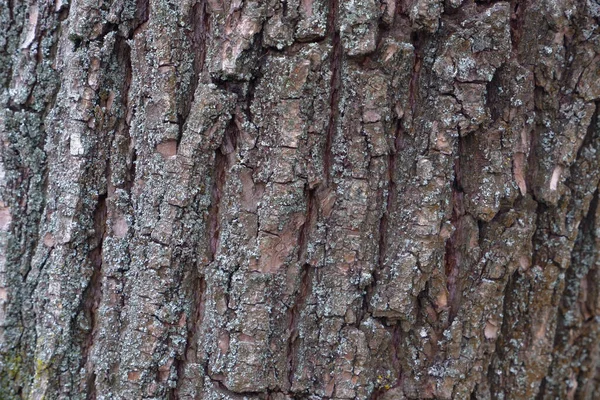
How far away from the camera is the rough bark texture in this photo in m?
1.41

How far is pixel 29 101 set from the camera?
1.78 metres

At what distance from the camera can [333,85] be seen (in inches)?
56.1

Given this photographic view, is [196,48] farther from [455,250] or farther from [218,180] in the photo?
[455,250]

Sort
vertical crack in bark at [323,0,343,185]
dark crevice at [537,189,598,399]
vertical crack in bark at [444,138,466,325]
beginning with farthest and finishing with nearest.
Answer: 1. dark crevice at [537,189,598,399]
2. vertical crack in bark at [444,138,466,325]
3. vertical crack in bark at [323,0,343,185]

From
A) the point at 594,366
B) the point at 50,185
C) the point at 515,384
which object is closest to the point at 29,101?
the point at 50,185

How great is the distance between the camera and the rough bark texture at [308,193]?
1.41m

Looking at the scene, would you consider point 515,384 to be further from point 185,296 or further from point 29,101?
point 29,101

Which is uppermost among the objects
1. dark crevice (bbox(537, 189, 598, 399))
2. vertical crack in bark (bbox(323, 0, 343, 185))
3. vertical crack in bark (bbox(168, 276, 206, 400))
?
vertical crack in bark (bbox(323, 0, 343, 185))

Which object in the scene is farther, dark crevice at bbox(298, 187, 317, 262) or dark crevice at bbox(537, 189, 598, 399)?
dark crevice at bbox(537, 189, 598, 399)

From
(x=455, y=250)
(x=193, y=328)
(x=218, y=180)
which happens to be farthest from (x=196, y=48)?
(x=455, y=250)

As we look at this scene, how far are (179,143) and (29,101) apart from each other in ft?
2.31

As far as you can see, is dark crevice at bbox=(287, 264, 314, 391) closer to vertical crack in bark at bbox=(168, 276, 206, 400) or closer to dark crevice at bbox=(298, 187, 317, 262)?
dark crevice at bbox=(298, 187, 317, 262)

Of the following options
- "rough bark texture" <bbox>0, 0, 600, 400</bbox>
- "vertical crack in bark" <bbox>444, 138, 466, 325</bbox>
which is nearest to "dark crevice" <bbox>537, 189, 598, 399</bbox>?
"rough bark texture" <bbox>0, 0, 600, 400</bbox>

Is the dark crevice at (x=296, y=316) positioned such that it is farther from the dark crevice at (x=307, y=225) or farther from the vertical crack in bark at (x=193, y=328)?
the vertical crack in bark at (x=193, y=328)
